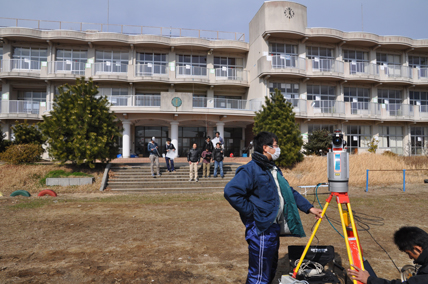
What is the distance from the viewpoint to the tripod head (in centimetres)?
299

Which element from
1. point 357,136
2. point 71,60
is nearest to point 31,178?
point 71,60

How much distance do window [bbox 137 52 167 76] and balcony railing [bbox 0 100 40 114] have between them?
379 inches

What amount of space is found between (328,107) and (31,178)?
23.4m

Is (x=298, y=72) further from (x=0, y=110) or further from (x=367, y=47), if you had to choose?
(x=0, y=110)

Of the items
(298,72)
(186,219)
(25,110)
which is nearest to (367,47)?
(298,72)

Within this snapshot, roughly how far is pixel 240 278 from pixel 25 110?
27.0 metres

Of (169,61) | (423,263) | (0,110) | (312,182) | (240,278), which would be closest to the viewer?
(423,263)

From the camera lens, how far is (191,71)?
2583cm

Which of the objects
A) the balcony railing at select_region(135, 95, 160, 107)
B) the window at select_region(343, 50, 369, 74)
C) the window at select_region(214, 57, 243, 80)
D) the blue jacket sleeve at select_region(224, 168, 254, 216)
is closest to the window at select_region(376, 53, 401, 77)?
the window at select_region(343, 50, 369, 74)

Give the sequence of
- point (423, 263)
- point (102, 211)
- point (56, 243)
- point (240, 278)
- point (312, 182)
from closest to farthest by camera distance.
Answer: point (423, 263) < point (240, 278) < point (56, 243) < point (102, 211) < point (312, 182)

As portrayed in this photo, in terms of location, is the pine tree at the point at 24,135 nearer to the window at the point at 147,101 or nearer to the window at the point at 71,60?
the window at the point at 147,101

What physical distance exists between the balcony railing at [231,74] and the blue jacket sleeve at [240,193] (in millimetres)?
24403

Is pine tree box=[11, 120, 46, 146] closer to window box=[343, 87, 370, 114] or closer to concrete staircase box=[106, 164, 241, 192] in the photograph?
concrete staircase box=[106, 164, 241, 192]

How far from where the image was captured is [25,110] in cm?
2431
